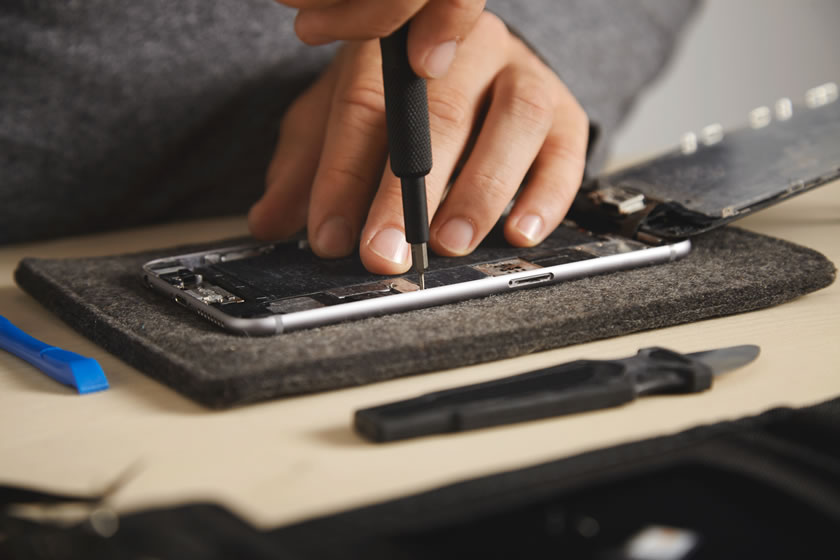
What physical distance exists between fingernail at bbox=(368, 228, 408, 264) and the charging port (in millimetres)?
78

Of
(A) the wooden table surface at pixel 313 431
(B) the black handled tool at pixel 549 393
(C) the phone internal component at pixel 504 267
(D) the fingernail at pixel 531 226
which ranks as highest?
(D) the fingernail at pixel 531 226

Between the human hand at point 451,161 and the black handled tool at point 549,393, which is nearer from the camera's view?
the black handled tool at point 549,393

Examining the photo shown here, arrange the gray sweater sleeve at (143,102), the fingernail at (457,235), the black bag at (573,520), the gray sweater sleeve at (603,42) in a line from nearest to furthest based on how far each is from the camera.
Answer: the black bag at (573,520) → the fingernail at (457,235) → the gray sweater sleeve at (143,102) → the gray sweater sleeve at (603,42)

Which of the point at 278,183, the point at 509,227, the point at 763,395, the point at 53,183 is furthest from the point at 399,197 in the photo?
the point at 53,183

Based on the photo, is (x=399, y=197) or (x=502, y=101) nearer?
(x=399, y=197)

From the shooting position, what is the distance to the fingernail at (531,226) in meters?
0.66

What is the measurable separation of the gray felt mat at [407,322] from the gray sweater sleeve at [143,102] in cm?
27

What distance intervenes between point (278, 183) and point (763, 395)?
490 mm

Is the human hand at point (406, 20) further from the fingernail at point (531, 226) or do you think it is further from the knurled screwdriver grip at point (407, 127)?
the fingernail at point (531, 226)

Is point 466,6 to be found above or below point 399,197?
above

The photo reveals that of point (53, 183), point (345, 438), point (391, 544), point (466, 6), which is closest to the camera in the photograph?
point (391, 544)

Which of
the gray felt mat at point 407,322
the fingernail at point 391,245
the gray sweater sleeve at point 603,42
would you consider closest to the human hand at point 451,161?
the fingernail at point 391,245

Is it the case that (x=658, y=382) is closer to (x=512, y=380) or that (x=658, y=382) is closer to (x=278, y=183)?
(x=512, y=380)

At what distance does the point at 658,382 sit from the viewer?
1.44 feet
